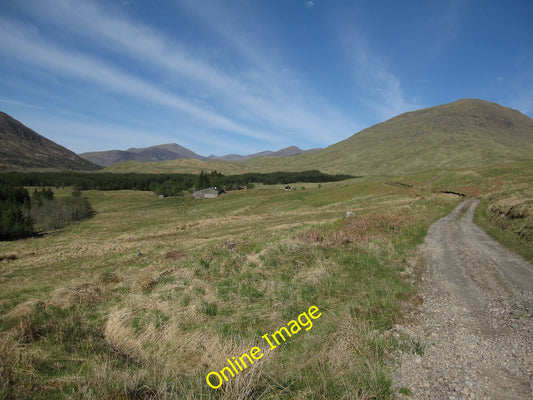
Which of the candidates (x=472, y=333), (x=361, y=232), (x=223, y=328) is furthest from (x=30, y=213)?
(x=472, y=333)

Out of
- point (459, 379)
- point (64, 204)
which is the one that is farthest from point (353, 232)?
point (64, 204)

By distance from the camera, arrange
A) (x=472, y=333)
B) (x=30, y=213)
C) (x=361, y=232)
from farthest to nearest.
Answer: (x=30, y=213)
(x=361, y=232)
(x=472, y=333)

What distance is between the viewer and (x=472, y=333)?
21.2 feet

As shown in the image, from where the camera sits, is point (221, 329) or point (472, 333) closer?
point (472, 333)

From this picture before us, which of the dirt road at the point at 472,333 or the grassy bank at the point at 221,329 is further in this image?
the dirt road at the point at 472,333

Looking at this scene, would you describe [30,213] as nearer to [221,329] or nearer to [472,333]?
[221,329]

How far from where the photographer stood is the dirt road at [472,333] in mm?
4793

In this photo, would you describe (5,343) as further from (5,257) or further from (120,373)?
(5,257)

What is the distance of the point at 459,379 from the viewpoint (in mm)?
4945

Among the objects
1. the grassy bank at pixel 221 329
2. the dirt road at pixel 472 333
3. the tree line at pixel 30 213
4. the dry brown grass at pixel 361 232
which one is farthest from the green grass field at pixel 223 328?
the tree line at pixel 30 213

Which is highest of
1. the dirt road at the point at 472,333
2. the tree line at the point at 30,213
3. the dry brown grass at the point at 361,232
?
the dry brown grass at the point at 361,232

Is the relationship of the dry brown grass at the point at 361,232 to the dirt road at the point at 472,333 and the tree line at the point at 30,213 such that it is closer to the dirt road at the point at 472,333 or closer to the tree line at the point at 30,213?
the dirt road at the point at 472,333

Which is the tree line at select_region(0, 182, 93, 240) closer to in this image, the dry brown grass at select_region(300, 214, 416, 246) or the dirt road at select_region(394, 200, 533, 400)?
the dry brown grass at select_region(300, 214, 416, 246)

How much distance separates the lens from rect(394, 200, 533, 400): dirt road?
15.7 feet
